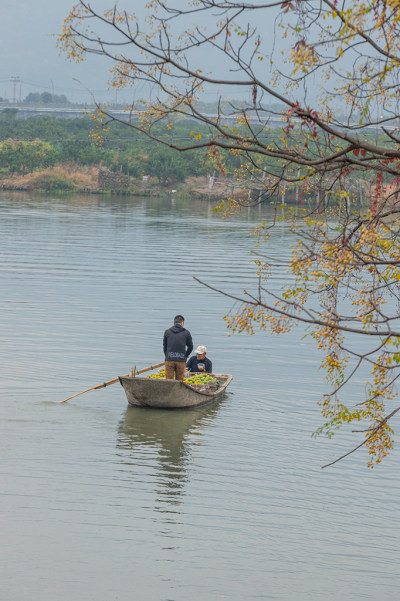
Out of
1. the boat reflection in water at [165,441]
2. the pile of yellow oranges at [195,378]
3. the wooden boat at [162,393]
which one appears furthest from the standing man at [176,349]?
the boat reflection in water at [165,441]

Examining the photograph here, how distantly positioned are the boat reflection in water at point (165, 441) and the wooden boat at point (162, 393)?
18cm

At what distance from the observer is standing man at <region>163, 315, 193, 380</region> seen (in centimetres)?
2081

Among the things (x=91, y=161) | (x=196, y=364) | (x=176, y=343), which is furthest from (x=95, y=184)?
(x=176, y=343)

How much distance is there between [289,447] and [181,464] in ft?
8.32

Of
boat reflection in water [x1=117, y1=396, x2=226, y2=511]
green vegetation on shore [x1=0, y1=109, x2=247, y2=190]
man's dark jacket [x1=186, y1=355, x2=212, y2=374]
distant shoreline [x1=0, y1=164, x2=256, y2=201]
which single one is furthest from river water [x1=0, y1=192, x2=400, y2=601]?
green vegetation on shore [x1=0, y1=109, x2=247, y2=190]

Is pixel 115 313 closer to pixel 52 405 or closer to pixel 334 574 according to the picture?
pixel 52 405

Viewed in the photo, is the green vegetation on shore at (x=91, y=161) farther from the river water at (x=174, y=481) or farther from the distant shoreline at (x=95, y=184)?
the river water at (x=174, y=481)

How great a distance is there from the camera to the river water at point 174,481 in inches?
481

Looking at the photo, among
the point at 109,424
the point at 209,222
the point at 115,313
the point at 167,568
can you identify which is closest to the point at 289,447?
the point at 109,424

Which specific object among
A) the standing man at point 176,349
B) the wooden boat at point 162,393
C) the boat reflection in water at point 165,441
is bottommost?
the boat reflection in water at point 165,441

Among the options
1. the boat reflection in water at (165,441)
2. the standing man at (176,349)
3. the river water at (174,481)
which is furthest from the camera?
the standing man at (176,349)

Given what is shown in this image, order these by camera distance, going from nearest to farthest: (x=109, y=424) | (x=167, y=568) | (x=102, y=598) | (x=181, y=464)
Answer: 1. (x=102, y=598)
2. (x=167, y=568)
3. (x=181, y=464)
4. (x=109, y=424)

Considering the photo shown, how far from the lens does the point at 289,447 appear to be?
18328mm

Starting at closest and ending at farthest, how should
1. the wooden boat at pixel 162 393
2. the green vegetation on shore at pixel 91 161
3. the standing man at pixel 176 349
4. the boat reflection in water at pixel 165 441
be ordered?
the boat reflection in water at pixel 165 441 < the wooden boat at pixel 162 393 < the standing man at pixel 176 349 < the green vegetation on shore at pixel 91 161
